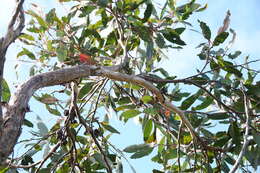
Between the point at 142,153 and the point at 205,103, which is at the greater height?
the point at 205,103

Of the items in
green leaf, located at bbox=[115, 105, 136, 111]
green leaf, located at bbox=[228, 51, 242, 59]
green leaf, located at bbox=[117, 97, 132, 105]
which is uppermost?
green leaf, located at bbox=[228, 51, 242, 59]

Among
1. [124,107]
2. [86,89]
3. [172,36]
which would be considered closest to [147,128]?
[124,107]

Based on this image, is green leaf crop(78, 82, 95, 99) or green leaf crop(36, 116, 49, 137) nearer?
green leaf crop(36, 116, 49, 137)

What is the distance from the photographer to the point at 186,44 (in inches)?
84.2

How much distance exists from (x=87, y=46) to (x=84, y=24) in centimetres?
14

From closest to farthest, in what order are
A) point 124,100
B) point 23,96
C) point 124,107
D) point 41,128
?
1. point 23,96
2. point 41,128
3. point 124,107
4. point 124,100

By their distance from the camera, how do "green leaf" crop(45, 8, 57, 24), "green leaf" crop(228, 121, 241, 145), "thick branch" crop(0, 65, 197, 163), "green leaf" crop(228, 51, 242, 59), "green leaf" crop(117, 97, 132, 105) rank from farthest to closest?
"green leaf" crop(117, 97, 132, 105) < "green leaf" crop(228, 51, 242, 59) < "green leaf" crop(45, 8, 57, 24) < "green leaf" crop(228, 121, 241, 145) < "thick branch" crop(0, 65, 197, 163)

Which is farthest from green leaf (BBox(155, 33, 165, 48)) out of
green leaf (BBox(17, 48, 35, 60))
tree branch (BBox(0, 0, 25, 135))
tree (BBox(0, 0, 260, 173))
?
tree branch (BBox(0, 0, 25, 135))

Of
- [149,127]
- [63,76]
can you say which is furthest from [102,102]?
[63,76]

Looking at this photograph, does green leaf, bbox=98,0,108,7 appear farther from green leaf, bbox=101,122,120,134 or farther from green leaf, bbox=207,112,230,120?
green leaf, bbox=207,112,230,120

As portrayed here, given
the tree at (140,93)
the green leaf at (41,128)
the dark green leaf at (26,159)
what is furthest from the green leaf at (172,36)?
the dark green leaf at (26,159)

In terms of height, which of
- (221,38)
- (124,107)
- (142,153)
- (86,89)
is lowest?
(142,153)

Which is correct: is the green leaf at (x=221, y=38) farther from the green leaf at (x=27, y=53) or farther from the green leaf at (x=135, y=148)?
the green leaf at (x=27, y=53)

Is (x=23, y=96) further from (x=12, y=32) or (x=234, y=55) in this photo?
(x=234, y=55)
